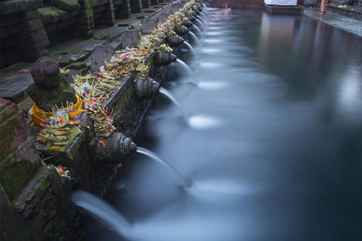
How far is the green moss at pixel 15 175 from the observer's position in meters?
3.31

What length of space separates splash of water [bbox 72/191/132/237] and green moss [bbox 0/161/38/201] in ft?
3.05

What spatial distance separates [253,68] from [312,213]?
9.63 meters

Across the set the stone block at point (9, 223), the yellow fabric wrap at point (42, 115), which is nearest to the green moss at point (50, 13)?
the yellow fabric wrap at point (42, 115)

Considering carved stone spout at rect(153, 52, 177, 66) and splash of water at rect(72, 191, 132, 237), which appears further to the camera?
carved stone spout at rect(153, 52, 177, 66)

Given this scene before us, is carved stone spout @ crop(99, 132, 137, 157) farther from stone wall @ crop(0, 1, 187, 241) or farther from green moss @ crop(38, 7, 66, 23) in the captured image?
green moss @ crop(38, 7, 66, 23)

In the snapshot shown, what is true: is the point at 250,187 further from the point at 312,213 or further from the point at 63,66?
the point at 63,66

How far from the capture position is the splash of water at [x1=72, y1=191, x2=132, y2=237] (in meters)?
4.49

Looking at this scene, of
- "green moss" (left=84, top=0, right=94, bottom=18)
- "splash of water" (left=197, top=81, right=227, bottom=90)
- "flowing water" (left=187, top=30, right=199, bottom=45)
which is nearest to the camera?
"green moss" (left=84, top=0, right=94, bottom=18)

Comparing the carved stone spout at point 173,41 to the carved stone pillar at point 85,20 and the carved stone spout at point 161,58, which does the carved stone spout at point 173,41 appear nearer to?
the carved stone spout at point 161,58

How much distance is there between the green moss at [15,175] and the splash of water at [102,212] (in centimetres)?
93

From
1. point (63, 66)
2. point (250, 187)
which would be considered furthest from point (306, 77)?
point (63, 66)

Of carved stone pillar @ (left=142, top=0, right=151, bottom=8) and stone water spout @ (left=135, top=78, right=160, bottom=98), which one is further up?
carved stone pillar @ (left=142, top=0, right=151, bottom=8)

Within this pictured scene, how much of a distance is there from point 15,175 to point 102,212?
1.58 meters

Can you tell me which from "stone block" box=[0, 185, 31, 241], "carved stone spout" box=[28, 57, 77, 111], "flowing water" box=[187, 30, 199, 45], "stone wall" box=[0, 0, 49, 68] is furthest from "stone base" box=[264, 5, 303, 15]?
"stone block" box=[0, 185, 31, 241]
